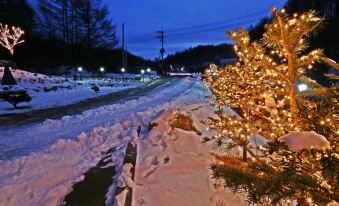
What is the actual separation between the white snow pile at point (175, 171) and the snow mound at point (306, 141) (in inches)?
131

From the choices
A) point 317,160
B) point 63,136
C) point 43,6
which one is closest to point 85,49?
point 43,6

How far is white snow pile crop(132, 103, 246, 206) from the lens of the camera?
209 inches

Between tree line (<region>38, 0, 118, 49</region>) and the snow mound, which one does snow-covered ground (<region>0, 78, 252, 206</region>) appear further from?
tree line (<region>38, 0, 118, 49</region>)

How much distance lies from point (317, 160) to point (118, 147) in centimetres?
608

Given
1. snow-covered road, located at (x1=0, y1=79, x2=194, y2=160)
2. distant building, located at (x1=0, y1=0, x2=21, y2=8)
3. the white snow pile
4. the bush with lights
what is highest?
distant building, located at (x1=0, y1=0, x2=21, y2=8)

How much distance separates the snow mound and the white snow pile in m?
3.32

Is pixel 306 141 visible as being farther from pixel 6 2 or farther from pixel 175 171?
pixel 6 2

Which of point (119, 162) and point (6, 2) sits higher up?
point (6, 2)

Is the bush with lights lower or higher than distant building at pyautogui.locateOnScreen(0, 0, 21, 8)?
lower

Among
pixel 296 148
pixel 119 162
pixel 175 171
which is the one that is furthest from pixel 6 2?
pixel 296 148

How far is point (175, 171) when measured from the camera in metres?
6.23

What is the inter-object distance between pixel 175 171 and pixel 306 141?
4386 millimetres

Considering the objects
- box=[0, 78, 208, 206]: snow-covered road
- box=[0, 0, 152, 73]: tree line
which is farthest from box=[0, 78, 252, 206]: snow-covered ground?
box=[0, 0, 152, 73]: tree line

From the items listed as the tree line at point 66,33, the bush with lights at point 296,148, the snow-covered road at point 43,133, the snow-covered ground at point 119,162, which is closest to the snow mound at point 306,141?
the bush with lights at point 296,148
